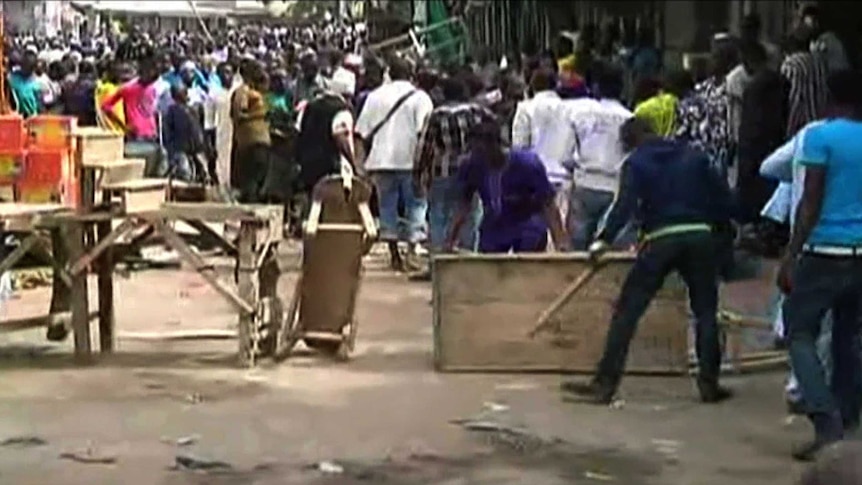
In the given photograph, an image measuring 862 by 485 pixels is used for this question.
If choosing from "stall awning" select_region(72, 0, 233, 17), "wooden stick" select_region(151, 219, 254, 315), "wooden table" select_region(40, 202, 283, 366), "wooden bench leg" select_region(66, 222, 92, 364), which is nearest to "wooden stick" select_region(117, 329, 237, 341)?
"wooden table" select_region(40, 202, 283, 366)

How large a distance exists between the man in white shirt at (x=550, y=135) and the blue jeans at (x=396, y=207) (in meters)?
2.02

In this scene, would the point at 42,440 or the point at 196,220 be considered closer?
the point at 42,440

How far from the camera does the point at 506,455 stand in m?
9.36

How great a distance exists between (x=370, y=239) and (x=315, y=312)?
57 cm

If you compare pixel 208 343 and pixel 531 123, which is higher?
pixel 531 123

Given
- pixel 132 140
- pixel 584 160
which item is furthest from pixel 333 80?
pixel 584 160

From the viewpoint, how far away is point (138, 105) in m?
22.1

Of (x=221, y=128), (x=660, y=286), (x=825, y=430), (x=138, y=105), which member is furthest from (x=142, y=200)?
(x=138, y=105)

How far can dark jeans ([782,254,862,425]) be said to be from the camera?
884 cm

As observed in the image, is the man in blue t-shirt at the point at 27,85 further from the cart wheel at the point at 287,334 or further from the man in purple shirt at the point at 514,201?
the man in purple shirt at the point at 514,201

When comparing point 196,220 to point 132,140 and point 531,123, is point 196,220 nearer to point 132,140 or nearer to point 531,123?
point 531,123

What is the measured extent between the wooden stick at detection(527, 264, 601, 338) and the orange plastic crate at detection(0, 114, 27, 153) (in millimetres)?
3313

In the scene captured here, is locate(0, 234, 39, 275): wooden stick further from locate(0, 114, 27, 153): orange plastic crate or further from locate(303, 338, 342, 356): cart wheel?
locate(303, 338, 342, 356): cart wheel

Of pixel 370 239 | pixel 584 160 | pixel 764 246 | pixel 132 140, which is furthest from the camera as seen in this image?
pixel 132 140
